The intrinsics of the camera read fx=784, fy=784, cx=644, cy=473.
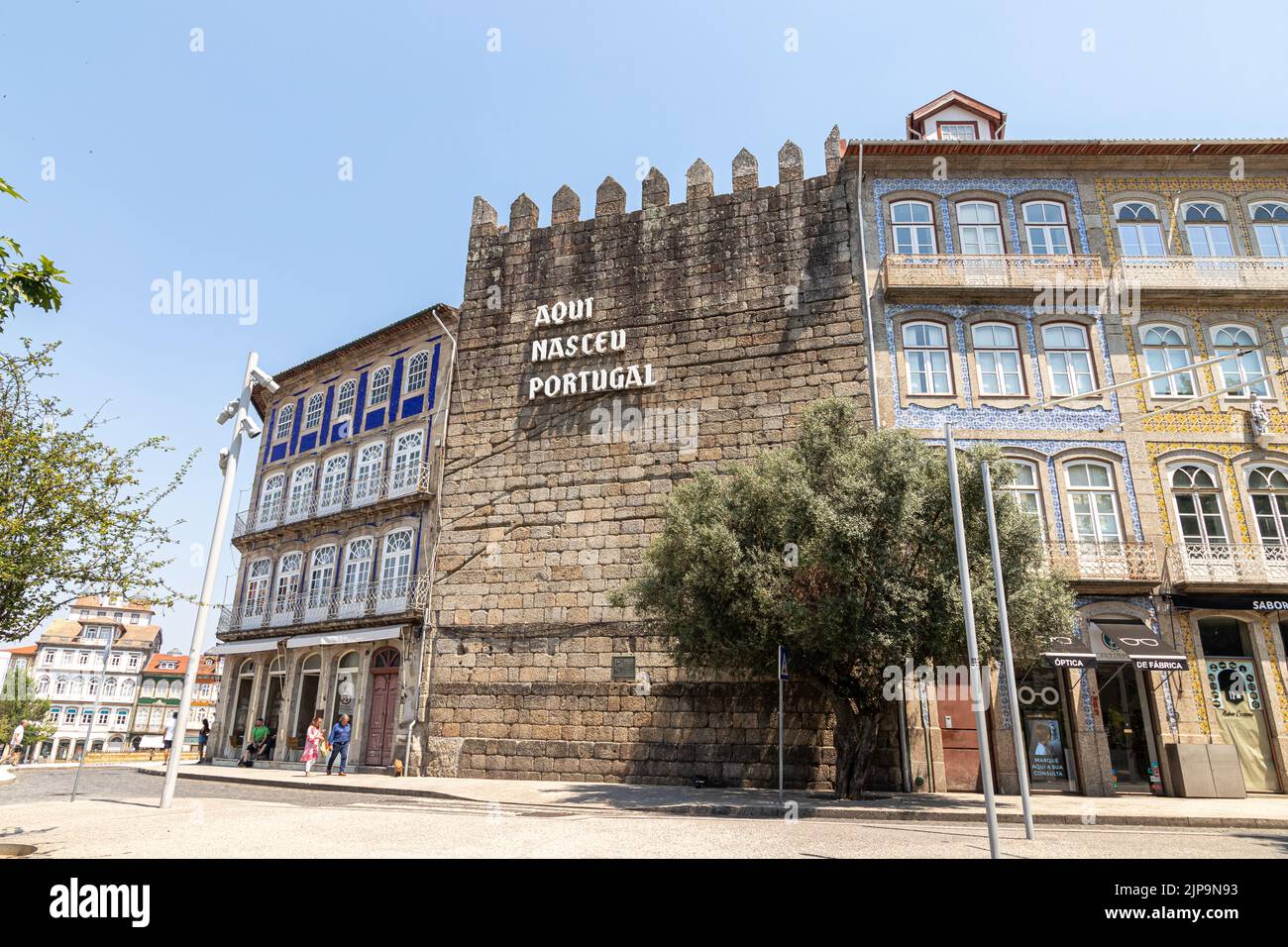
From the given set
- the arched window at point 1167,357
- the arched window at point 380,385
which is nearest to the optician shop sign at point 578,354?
the arched window at point 380,385

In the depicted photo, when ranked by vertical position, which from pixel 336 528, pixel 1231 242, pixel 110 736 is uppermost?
pixel 1231 242

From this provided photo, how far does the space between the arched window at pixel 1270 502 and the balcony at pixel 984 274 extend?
5.62 metres

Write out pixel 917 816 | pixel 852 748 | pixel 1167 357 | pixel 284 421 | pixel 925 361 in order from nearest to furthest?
1. pixel 917 816
2. pixel 852 748
3. pixel 1167 357
4. pixel 925 361
5. pixel 284 421

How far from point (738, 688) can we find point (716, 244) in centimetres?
1161

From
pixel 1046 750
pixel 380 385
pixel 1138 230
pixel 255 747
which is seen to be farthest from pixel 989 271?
pixel 255 747

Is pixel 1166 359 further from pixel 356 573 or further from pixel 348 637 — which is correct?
pixel 356 573

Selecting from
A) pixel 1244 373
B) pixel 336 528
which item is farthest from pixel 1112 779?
pixel 336 528

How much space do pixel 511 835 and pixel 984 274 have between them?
16.7 m

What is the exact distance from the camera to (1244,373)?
61.4 ft

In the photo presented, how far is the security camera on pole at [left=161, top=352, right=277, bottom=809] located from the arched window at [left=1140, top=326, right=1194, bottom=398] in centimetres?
1903

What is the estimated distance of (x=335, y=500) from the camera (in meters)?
26.1
